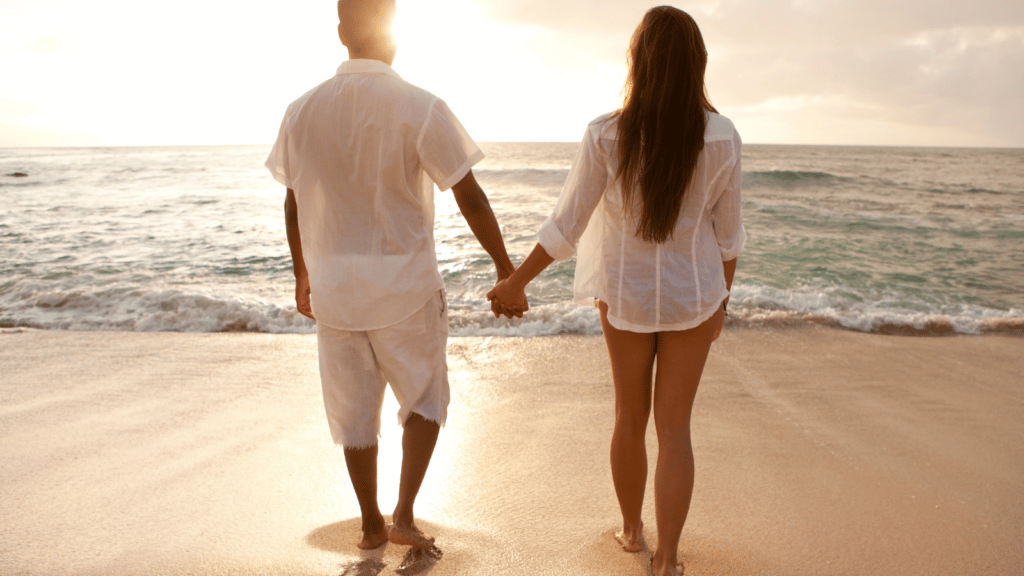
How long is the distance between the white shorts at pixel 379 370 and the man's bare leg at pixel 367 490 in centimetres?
4

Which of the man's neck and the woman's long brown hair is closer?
the woman's long brown hair

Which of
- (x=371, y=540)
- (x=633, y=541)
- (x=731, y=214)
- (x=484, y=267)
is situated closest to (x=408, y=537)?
(x=371, y=540)

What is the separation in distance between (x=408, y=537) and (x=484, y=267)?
597 cm

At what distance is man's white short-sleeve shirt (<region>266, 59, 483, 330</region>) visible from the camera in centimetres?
180

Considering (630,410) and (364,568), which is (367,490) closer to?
(364,568)

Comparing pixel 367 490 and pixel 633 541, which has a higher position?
pixel 367 490

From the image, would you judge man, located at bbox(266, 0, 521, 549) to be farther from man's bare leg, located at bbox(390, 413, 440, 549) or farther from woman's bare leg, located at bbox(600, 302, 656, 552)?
woman's bare leg, located at bbox(600, 302, 656, 552)

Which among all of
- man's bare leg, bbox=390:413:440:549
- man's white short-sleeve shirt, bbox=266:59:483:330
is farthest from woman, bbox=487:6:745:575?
man's bare leg, bbox=390:413:440:549

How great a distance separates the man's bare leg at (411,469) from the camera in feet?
6.64

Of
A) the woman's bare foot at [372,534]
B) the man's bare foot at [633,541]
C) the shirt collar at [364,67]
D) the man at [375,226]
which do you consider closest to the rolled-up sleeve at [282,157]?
the man at [375,226]

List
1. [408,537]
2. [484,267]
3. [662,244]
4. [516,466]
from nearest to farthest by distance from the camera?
[662,244]
[408,537]
[516,466]
[484,267]

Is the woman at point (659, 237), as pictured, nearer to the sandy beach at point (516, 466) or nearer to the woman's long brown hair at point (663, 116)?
the woman's long brown hair at point (663, 116)

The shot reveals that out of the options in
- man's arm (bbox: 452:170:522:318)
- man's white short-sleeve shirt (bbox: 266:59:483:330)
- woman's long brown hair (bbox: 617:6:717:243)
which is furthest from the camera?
man's arm (bbox: 452:170:522:318)

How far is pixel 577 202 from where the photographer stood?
185 centimetres
